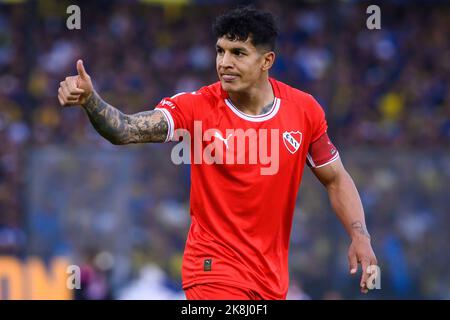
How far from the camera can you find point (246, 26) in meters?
6.59

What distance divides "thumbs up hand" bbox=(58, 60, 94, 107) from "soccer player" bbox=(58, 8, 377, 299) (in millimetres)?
635

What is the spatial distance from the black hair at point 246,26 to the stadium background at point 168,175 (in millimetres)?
6497

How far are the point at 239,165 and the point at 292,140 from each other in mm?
397

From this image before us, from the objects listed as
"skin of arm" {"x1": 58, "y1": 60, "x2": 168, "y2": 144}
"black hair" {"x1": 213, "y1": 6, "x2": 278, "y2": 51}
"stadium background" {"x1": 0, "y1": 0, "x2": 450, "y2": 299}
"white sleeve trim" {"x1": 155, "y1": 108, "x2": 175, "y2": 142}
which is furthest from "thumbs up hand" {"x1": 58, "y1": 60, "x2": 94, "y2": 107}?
"stadium background" {"x1": 0, "y1": 0, "x2": 450, "y2": 299}

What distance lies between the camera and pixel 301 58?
15.5 meters

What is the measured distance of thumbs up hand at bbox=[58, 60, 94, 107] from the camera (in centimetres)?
571

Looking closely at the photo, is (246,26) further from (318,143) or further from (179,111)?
(318,143)

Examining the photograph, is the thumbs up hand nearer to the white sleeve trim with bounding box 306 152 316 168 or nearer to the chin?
the chin

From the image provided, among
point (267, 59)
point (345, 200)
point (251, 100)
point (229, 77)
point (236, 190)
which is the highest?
point (267, 59)

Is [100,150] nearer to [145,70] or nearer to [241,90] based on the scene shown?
[145,70]

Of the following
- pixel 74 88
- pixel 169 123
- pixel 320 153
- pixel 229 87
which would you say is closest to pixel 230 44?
pixel 229 87

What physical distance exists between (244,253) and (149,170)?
717 cm

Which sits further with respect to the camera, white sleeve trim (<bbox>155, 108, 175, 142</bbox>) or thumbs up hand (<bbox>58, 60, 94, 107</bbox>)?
white sleeve trim (<bbox>155, 108, 175, 142</bbox>)

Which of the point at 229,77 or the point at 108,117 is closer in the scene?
the point at 108,117
